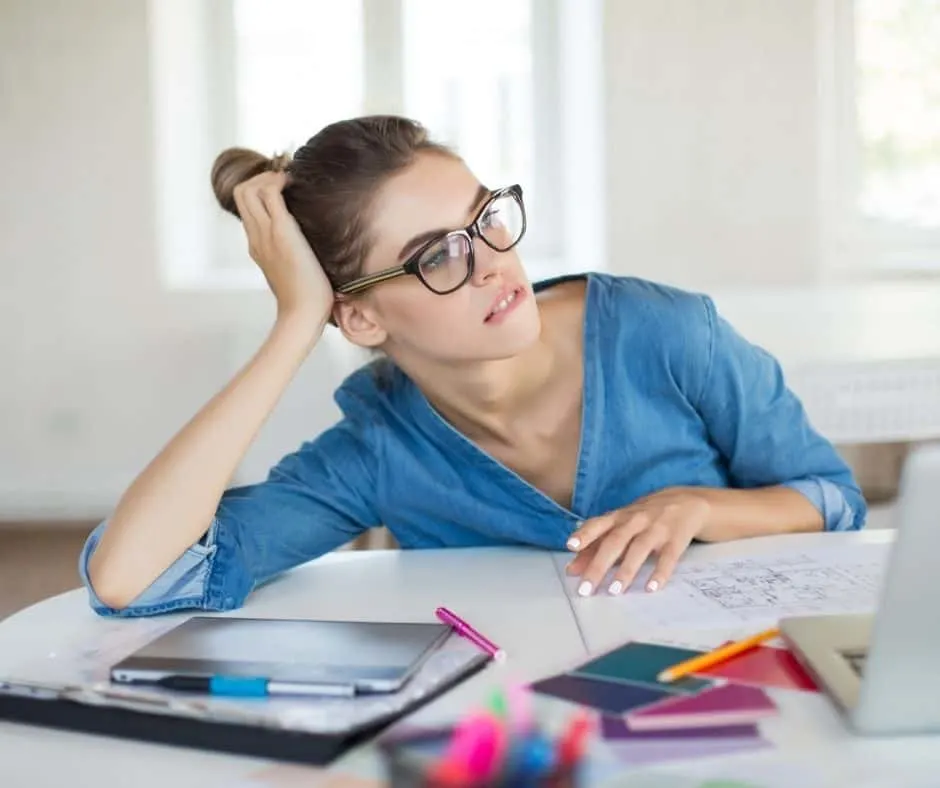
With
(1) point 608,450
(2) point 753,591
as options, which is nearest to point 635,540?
(2) point 753,591

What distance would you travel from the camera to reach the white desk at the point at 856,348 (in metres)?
2.92

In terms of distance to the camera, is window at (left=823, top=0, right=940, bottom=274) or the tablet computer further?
window at (left=823, top=0, right=940, bottom=274)

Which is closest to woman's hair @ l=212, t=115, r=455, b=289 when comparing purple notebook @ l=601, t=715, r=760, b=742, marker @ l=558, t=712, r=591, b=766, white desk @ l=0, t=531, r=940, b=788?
white desk @ l=0, t=531, r=940, b=788

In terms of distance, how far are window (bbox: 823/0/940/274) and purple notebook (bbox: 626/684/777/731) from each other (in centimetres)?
248

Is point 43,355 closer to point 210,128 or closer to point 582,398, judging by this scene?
point 210,128

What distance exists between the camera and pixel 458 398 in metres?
1.45

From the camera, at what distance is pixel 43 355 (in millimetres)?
3070

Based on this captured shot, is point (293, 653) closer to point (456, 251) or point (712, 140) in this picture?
point (456, 251)

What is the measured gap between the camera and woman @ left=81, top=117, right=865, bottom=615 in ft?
4.28

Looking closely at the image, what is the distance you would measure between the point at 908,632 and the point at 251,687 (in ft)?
1.37

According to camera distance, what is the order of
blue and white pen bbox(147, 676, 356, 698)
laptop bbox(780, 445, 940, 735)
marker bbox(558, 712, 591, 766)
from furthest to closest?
blue and white pen bbox(147, 676, 356, 698) < laptop bbox(780, 445, 940, 735) < marker bbox(558, 712, 591, 766)

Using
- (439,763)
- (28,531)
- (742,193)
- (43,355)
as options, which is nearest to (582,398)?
(439,763)

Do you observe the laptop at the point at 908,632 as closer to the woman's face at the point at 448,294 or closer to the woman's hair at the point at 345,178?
the woman's face at the point at 448,294

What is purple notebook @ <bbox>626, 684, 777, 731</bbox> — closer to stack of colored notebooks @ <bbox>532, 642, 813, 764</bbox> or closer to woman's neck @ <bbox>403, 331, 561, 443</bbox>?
stack of colored notebooks @ <bbox>532, 642, 813, 764</bbox>
